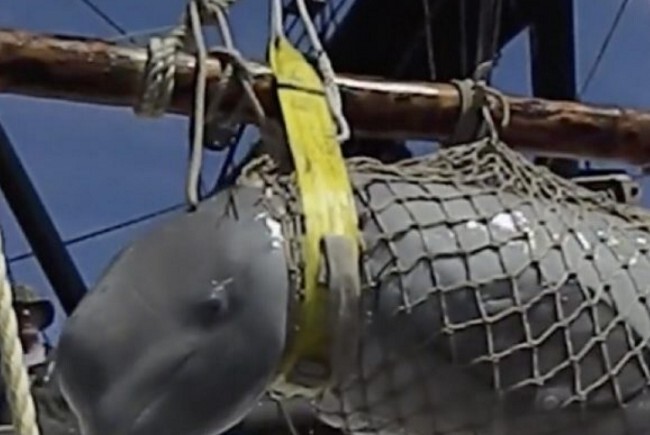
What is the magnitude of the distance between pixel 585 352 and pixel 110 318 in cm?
24

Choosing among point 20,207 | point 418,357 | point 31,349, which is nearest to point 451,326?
point 418,357

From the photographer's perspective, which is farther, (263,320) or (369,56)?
(369,56)

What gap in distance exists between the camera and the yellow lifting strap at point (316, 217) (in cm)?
103

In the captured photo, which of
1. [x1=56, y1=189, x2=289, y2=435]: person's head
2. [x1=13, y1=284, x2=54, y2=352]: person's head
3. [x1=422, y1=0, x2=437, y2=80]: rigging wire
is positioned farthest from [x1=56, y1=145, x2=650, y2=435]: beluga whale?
[x1=422, y1=0, x2=437, y2=80]: rigging wire

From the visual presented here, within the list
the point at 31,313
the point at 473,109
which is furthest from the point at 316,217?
the point at 31,313

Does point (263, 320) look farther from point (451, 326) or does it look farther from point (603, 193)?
point (603, 193)

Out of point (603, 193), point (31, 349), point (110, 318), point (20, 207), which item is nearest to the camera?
point (110, 318)

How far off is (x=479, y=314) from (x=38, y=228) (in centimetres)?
280

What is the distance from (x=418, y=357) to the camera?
1067 millimetres

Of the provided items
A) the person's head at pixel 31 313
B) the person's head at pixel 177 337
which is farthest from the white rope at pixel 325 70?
the person's head at pixel 31 313

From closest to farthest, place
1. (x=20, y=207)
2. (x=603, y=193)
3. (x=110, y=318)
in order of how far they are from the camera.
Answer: (x=110, y=318) < (x=603, y=193) < (x=20, y=207)

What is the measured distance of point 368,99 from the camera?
1.40 metres

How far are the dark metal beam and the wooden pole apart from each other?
2.14 metres

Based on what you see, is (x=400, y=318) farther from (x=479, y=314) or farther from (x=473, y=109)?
(x=473, y=109)
